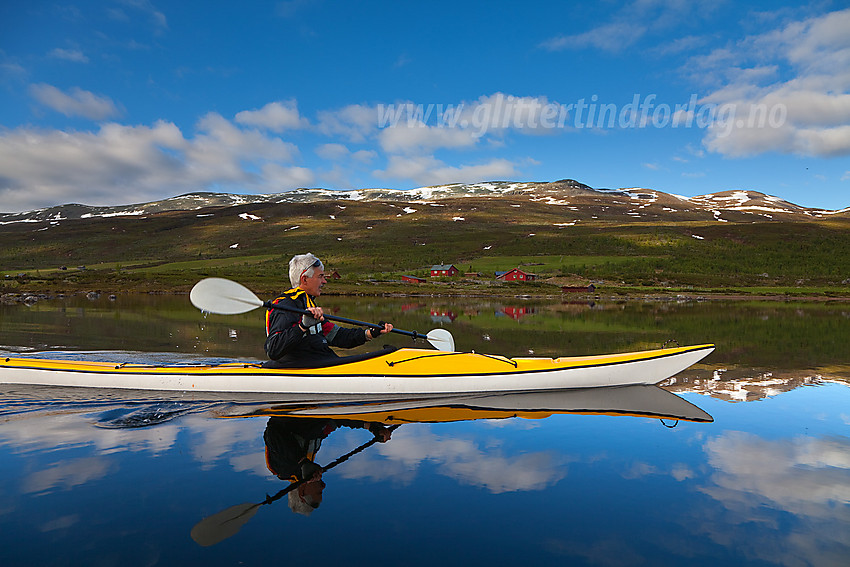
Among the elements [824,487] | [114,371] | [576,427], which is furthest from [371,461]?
[114,371]

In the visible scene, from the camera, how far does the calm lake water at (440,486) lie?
426 cm

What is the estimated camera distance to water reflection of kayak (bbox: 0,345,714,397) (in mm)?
8922

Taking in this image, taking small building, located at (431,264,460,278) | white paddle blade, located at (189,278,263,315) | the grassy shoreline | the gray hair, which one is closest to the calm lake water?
white paddle blade, located at (189,278,263,315)

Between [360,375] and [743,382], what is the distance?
314 inches

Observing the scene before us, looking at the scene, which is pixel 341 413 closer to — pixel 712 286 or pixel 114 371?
→ pixel 114 371

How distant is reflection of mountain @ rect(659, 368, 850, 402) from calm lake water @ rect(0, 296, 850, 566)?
138 millimetres

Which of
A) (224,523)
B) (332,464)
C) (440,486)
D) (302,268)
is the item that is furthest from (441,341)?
(224,523)

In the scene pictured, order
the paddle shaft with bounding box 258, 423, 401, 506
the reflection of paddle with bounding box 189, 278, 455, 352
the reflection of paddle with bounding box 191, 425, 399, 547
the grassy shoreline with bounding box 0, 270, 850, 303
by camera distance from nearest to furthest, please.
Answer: the reflection of paddle with bounding box 191, 425, 399, 547
the paddle shaft with bounding box 258, 423, 401, 506
the reflection of paddle with bounding box 189, 278, 455, 352
the grassy shoreline with bounding box 0, 270, 850, 303

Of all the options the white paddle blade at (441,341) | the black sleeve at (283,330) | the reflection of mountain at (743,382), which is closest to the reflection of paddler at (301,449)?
the black sleeve at (283,330)

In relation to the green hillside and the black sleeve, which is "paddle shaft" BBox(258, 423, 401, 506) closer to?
the black sleeve

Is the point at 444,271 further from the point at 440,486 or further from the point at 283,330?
the point at 440,486

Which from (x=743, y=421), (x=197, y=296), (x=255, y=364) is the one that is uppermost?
(x=197, y=296)

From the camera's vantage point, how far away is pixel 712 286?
55938mm

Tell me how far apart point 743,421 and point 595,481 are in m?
3.89
